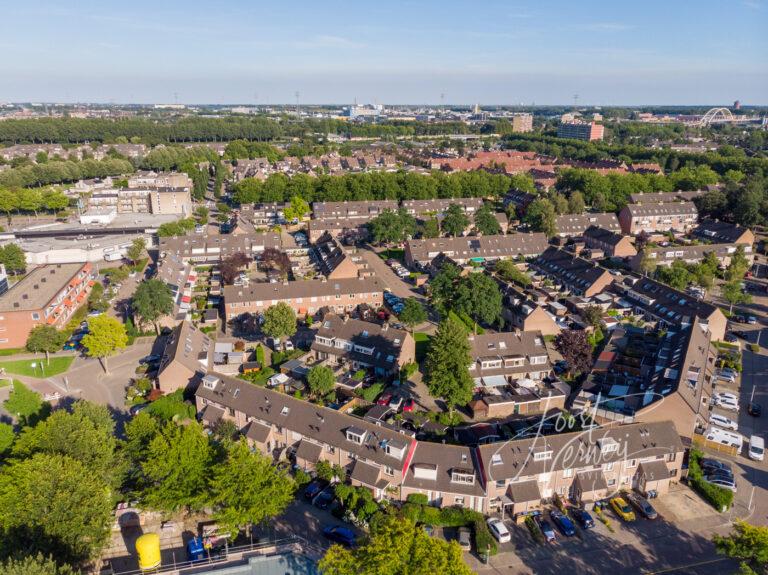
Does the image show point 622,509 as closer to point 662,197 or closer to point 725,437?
point 725,437

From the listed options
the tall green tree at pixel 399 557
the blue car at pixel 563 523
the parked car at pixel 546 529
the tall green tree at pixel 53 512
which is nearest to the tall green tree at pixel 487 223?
the blue car at pixel 563 523

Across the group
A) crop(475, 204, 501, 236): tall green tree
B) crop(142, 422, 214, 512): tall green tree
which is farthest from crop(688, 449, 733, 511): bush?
crop(475, 204, 501, 236): tall green tree

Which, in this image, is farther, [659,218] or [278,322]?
[659,218]

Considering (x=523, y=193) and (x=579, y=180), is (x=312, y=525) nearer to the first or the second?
(x=523, y=193)

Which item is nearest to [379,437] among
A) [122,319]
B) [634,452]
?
[634,452]

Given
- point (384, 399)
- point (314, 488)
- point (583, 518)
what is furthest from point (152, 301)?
point (583, 518)

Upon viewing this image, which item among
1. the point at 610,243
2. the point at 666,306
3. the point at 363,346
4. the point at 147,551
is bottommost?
the point at 363,346
